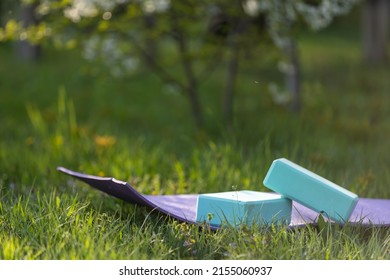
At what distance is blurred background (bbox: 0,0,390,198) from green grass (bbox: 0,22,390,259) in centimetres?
2

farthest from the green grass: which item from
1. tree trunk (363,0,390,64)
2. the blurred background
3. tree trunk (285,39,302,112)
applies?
tree trunk (363,0,390,64)

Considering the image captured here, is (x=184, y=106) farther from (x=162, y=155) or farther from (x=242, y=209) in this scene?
(x=242, y=209)

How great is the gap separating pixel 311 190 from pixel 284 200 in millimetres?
124

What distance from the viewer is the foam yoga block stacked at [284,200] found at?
133 inches

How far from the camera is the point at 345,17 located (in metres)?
23.6

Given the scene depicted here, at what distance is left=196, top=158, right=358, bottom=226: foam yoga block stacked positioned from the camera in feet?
11.1

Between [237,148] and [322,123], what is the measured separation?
2581mm

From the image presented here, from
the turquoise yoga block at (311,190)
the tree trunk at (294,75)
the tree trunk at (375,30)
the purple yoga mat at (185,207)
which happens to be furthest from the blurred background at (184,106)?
the tree trunk at (375,30)

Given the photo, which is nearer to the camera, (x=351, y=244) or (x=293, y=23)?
(x=351, y=244)

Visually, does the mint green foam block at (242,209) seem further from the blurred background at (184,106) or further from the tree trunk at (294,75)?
the tree trunk at (294,75)

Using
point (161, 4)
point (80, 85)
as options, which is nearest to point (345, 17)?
point (80, 85)

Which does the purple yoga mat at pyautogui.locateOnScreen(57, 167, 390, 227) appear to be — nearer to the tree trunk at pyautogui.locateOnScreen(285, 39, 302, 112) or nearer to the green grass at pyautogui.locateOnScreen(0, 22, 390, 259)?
the green grass at pyautogui.locateOnScreen(0, 22, 390, 259)

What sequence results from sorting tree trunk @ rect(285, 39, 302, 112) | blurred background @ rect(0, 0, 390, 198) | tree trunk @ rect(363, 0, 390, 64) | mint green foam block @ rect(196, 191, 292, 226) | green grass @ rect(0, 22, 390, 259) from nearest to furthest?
1. green grass @ rect(0, 22, 390, 259)
2. mint green foam block @ rect(196, 191, 292, 226)
3. blurred background @ rect(0, 0, 390, 198)
4. tree trunk @ rect(285, 39, 302, 112)
5. tree trunk @ rect(363, 0, 390, 64)
